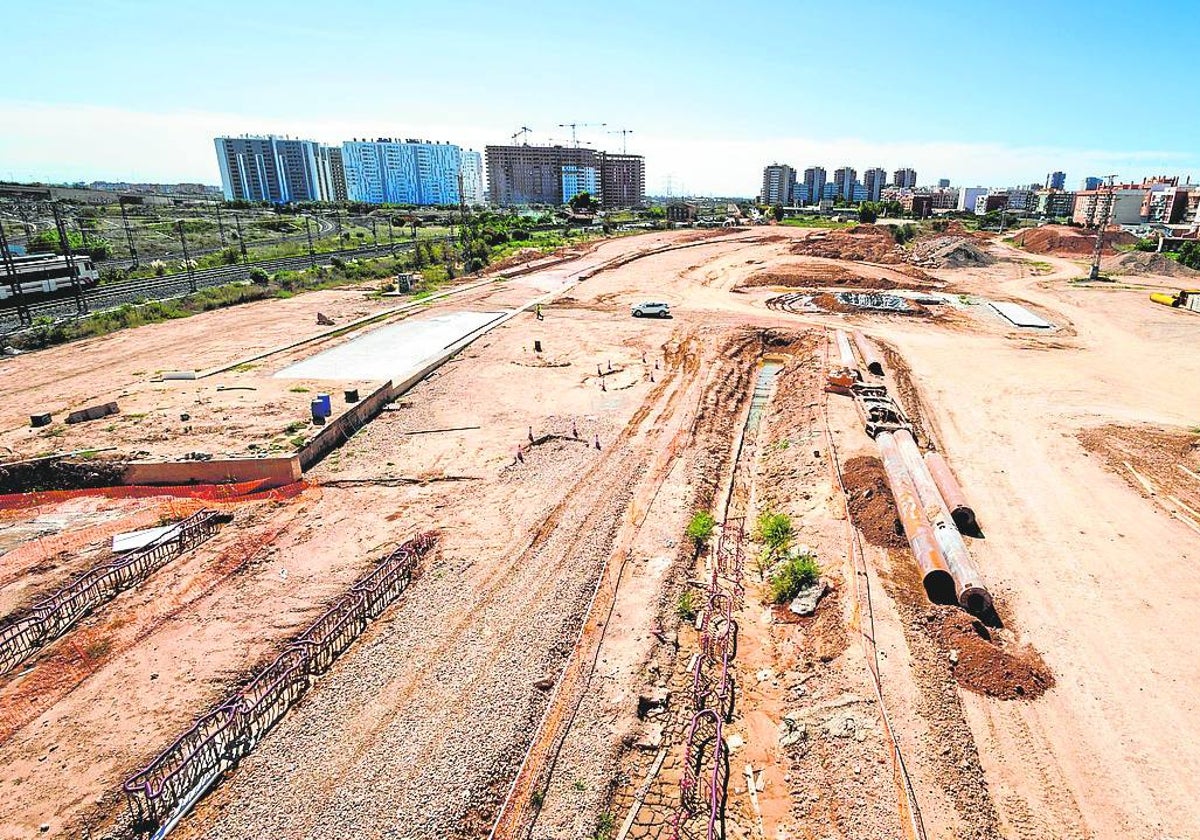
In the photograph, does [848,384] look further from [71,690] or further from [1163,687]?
[71,690]

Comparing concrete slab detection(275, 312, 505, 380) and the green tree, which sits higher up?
the green tree

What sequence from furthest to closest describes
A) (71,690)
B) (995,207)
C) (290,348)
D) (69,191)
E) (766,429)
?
(995,207)
(69,191)
(290,348)
(766,429)
(71,690)

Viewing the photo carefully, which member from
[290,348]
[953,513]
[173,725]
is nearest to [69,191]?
[290,348]

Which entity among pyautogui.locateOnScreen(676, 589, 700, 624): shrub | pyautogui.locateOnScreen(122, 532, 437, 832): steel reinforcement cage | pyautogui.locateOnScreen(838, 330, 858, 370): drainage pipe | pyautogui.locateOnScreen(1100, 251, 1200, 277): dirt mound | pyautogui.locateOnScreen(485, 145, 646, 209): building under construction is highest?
pyautogui.locateOnScreen(485, 145, 646, 209): building under construction

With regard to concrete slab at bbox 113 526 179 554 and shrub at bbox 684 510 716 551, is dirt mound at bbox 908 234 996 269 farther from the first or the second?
concrete slab at bbox 113 526 179 554

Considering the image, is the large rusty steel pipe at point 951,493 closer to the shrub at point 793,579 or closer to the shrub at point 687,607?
the shrub at point 793,579

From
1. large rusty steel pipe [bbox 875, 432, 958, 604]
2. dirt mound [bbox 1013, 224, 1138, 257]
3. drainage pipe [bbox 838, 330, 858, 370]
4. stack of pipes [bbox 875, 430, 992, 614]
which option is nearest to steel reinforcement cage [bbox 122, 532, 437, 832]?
large rusty steel pipe [bbox 875, 432, 958, 604]
